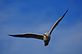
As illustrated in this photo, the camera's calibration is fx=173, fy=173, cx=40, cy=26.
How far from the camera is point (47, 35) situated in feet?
62.7

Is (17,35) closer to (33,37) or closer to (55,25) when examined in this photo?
(33,37)

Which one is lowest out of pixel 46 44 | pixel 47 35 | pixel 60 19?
pixel 46 44

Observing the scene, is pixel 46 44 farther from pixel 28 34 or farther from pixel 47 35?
pixel 28 34

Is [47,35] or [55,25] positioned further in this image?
[55,25]

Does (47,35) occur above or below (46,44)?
above

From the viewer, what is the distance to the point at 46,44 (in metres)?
19.9

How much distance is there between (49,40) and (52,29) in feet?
4.26

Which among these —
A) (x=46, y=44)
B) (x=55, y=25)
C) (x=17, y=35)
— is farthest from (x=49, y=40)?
(x=17, y=35)

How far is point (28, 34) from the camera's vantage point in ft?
61.7

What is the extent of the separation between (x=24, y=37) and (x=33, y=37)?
3.29 feet

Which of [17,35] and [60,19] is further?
[60,19]

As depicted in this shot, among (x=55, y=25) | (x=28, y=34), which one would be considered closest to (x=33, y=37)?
(x=28, y=34)

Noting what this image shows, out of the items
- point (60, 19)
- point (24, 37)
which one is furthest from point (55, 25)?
point (24, 37)

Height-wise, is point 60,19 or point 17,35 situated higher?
point 60,19
